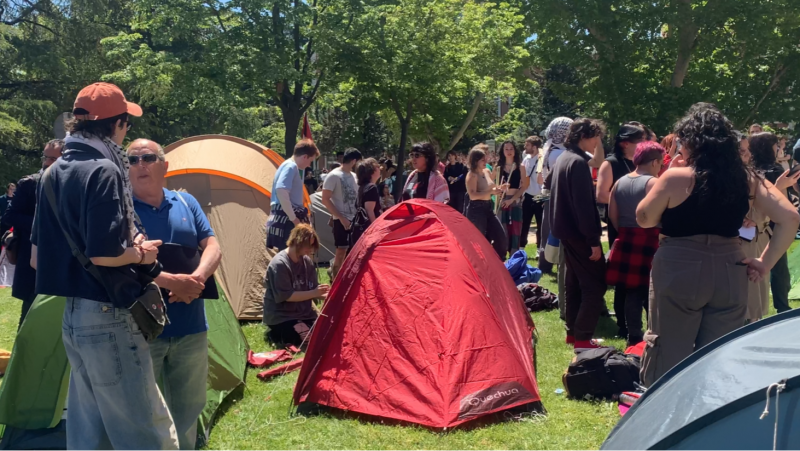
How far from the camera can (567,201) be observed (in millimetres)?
5328

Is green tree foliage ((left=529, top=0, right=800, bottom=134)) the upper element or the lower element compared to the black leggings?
upper

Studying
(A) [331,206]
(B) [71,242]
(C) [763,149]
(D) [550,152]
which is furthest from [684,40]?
(B) [71,242]

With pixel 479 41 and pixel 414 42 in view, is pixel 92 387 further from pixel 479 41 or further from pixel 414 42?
pixel 479 41

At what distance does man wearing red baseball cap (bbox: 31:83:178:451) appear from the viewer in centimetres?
251

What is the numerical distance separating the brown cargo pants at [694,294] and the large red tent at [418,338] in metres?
1.00

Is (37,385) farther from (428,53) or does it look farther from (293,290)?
(428,53)

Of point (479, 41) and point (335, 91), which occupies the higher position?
point (479, 41)

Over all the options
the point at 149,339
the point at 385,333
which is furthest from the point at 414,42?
the point at 149,339

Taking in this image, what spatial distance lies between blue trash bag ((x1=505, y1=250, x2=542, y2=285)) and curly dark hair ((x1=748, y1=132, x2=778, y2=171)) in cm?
273

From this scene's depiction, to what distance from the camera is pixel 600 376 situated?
4.50 meters

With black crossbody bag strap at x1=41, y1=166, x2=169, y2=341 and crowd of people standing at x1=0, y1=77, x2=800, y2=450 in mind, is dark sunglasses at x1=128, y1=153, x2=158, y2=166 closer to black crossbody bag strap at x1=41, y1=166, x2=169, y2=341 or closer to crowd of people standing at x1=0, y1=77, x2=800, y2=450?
crowd of people standing at x1=0, y1=77, x2=800, y2=450

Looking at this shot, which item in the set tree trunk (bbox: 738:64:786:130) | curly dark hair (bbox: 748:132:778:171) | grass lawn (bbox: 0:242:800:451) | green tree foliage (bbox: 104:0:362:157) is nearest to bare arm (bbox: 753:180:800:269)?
grass lawn (bbox: 0:242:800:451)

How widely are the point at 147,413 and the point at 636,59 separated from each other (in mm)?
18168

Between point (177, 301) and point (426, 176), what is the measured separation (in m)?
5.49
